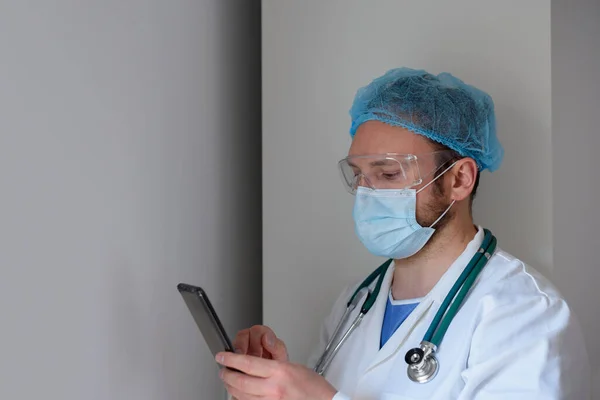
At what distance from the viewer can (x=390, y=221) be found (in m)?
1.45

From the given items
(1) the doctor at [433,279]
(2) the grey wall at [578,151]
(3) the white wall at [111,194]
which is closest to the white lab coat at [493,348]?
(1) the doctor at [433,279]

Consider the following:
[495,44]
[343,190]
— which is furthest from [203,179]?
[495,44]

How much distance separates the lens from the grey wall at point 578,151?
78.9 inches

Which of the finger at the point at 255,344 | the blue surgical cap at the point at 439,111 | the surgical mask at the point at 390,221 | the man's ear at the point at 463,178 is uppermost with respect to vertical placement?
the blue surgical cap at the point at 439,111

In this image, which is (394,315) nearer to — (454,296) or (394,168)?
(454,296)

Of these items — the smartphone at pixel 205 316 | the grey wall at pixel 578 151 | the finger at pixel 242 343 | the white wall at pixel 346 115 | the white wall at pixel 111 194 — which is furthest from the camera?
the grey wall at pixel 578 151

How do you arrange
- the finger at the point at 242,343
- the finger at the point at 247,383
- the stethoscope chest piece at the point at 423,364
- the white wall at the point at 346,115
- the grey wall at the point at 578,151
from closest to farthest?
the finger at the point at 247,383
the stethoscope chest piece at the point at 423,364
the finger at the point at 242,343
the white wall at the point at 346,115
the grey wall at the point at 578,151

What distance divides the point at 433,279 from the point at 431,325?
201 millimetres

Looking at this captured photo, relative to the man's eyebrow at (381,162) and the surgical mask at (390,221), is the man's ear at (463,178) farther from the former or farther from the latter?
the man's eyebrow at (381,162)

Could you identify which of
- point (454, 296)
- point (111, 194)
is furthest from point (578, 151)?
point (111, 194)

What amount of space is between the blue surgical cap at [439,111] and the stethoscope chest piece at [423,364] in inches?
19.5

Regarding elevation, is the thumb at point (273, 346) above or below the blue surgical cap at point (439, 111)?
below

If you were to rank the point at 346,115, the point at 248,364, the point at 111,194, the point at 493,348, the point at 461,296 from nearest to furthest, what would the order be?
1. the point at 111,194
2. the point at 248,364
3. the point at 493,348
4. the point at 461,296
5. the point at 346,115

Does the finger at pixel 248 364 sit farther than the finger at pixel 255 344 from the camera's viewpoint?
No
